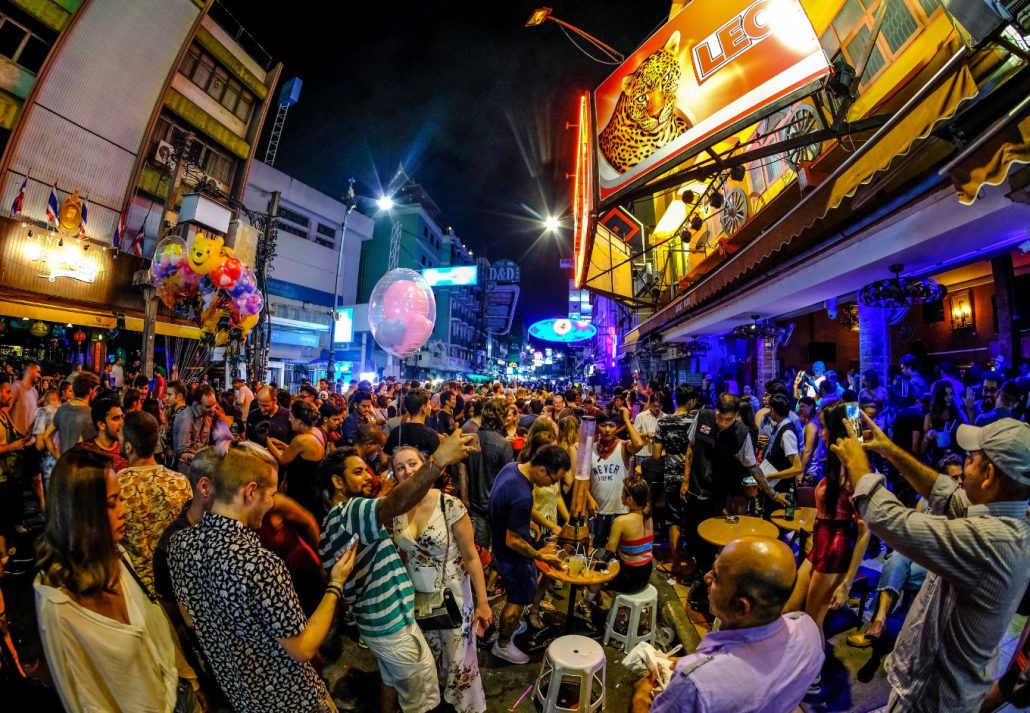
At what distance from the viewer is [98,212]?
1623 centimetres

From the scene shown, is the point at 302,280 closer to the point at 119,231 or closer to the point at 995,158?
the point at 119,231

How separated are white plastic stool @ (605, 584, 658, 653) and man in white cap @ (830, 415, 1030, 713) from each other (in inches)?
83.5

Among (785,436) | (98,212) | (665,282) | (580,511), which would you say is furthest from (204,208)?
(785,436)

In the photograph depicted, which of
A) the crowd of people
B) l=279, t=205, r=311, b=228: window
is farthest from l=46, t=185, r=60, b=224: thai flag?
l=279, t=205, r=311, b=228: window

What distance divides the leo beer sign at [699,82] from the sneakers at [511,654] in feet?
17.7

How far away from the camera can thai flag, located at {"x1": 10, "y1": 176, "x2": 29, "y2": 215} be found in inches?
521

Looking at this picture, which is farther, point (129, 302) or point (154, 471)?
point (129, 302)

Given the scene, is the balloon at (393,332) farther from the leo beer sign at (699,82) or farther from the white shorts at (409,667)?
the white shorts at (409,667)

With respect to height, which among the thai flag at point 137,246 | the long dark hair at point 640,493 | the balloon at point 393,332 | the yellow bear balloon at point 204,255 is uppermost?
the thai flag at point 137,246

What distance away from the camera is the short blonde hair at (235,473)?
203cm

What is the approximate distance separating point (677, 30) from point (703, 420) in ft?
16.5

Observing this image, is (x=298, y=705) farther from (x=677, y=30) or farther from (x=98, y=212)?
(x=98, y=212)

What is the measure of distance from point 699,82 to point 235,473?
6086 mm

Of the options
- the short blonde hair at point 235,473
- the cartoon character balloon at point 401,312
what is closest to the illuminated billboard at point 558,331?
the cartoon character balloon at point 401,312
